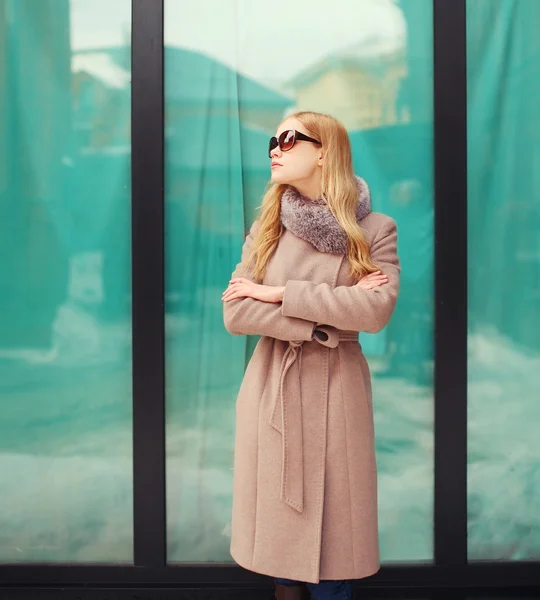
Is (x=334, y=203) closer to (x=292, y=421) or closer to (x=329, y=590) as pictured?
(x=292, y=421)

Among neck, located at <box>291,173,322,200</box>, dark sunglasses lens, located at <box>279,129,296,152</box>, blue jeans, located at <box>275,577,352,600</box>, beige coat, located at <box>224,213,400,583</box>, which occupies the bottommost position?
blue jeans, located at <box>275,577,352,600</box>

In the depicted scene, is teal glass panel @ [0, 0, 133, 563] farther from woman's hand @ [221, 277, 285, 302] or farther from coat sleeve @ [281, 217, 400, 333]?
coat sleeve @ [281, 217, 400, 333]

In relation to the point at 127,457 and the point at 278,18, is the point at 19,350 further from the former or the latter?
the point at 278,18

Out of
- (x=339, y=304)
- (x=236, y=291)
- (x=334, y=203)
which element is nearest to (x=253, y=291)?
(x=236, y=291)

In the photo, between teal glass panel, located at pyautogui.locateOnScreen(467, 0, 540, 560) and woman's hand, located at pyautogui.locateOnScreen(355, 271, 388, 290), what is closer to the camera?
woman's hand, located at pyautogui.locateOnScreen(355, 271, 388, 290)

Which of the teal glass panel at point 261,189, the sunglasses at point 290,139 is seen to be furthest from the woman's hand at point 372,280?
the teal glass panel at point 261,189

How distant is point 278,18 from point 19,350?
6.45 feet

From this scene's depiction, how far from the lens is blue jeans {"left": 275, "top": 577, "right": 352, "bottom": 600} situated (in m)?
2.39

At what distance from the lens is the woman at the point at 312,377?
229cm

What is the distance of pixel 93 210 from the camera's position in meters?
3.28

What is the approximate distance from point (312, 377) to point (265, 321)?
0.26m

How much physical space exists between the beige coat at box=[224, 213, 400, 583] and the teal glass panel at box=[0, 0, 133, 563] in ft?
3.60

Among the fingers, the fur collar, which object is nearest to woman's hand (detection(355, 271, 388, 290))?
the fur collar

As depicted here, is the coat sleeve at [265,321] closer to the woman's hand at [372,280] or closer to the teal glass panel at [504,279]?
the woman's hand at [372,280]
